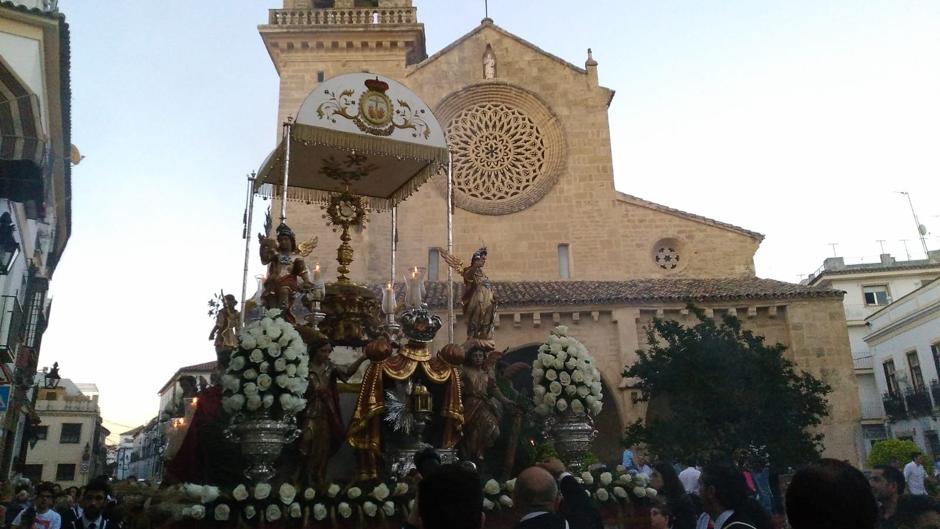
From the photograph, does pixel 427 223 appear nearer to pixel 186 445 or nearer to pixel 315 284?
pixel 315 284

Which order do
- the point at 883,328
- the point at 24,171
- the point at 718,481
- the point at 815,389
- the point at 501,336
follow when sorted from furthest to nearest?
the point at 883,328 < the point at 501,336 < the point at 815,389 < the point at 24,171 < the point at 718,481

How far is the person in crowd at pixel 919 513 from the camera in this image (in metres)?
3.83

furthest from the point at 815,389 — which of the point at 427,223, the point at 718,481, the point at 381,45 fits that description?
the point at 381,45

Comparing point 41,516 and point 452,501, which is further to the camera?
point 41,516

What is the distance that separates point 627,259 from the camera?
1862 cm

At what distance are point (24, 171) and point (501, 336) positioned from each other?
415 inches

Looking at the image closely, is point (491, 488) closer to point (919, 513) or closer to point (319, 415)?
point (319, 415)

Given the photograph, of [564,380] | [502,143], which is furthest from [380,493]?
[502,143]

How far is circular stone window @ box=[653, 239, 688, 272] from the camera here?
18.5 meters

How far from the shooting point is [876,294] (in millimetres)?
34062

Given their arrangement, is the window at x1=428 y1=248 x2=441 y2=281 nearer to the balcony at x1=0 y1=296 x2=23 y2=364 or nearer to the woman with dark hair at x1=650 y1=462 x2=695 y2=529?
the balcony at x1=0 y1=296 x2=23 y2=364

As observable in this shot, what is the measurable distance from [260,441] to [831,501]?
4251mm

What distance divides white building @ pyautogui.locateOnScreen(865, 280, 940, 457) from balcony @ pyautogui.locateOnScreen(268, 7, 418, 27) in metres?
20.6

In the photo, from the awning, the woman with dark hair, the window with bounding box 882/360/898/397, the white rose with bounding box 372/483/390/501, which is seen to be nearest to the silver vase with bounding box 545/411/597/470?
the woman with dark hair
